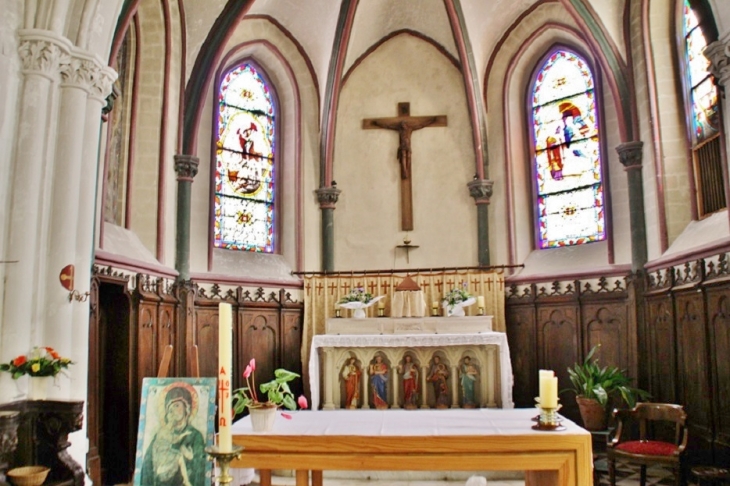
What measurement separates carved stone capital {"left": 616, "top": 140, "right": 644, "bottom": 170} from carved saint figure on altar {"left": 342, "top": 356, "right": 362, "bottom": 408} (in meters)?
5.12

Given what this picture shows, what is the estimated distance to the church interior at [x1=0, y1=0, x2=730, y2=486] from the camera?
20.6 ft

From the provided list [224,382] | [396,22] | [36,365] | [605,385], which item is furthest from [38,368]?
[396,22]

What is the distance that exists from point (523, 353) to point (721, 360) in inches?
147

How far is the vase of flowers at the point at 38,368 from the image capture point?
17.7 feet

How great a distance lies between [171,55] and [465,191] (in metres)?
5.57

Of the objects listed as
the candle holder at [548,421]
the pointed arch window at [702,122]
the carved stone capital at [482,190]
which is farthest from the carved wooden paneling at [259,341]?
the candle holder at [548,421]

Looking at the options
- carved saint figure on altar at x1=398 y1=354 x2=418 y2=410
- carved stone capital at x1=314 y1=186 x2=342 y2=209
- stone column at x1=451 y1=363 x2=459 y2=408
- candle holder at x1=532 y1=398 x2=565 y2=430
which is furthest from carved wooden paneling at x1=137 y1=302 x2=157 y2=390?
candle holder at x1=532 y1=398 x2=565 y2=430

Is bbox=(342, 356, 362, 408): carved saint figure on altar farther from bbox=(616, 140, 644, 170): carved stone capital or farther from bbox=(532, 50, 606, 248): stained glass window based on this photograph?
bbox=(616, 140, 644, 170): carved stone capital

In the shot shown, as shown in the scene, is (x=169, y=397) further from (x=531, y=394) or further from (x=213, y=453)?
(x=531, y=394)

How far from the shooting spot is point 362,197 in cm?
1266

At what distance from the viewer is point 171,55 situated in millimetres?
10328

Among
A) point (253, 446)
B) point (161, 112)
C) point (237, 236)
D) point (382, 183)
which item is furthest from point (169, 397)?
point (382, 183)

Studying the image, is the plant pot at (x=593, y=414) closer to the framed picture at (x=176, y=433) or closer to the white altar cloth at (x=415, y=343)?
the white altar cloth at (x=415, y=343)

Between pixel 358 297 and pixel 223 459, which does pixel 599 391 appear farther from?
pixel 223 459
